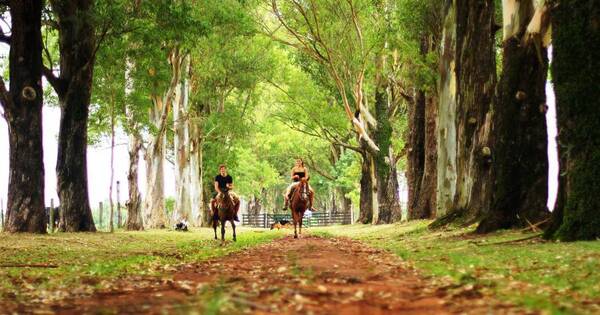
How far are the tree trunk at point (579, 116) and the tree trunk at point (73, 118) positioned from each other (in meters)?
17.0

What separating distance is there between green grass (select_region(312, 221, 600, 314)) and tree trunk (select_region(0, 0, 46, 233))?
12.5 meters

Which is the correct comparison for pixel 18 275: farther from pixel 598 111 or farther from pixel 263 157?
pixel 263 157

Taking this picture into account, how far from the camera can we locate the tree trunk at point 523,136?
16.2m

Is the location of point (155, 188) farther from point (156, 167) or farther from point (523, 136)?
point (523, 136)

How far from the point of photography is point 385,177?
41.8 m

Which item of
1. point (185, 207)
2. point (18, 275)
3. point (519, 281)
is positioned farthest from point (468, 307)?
point (185, 207)

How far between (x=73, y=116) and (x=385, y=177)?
70.6ft

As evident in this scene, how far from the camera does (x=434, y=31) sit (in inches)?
1125

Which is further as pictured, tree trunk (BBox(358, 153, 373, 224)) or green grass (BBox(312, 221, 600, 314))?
tree trunk (BBox(358, 153, 373, 224))

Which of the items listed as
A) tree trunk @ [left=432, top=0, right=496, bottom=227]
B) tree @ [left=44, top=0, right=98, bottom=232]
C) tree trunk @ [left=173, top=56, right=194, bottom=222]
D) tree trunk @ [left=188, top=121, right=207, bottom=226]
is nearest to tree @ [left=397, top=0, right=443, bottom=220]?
tree trunk @ [left=432, top=0, right=496, bottom=227]

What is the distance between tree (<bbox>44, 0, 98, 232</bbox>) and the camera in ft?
81.4

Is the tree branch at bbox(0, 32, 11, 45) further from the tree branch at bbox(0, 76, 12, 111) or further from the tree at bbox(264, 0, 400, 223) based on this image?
the tree at bbox(264, 0, 400, 223)

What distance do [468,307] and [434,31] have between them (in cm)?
2362

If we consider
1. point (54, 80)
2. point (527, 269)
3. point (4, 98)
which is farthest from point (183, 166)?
point (527, 269)
